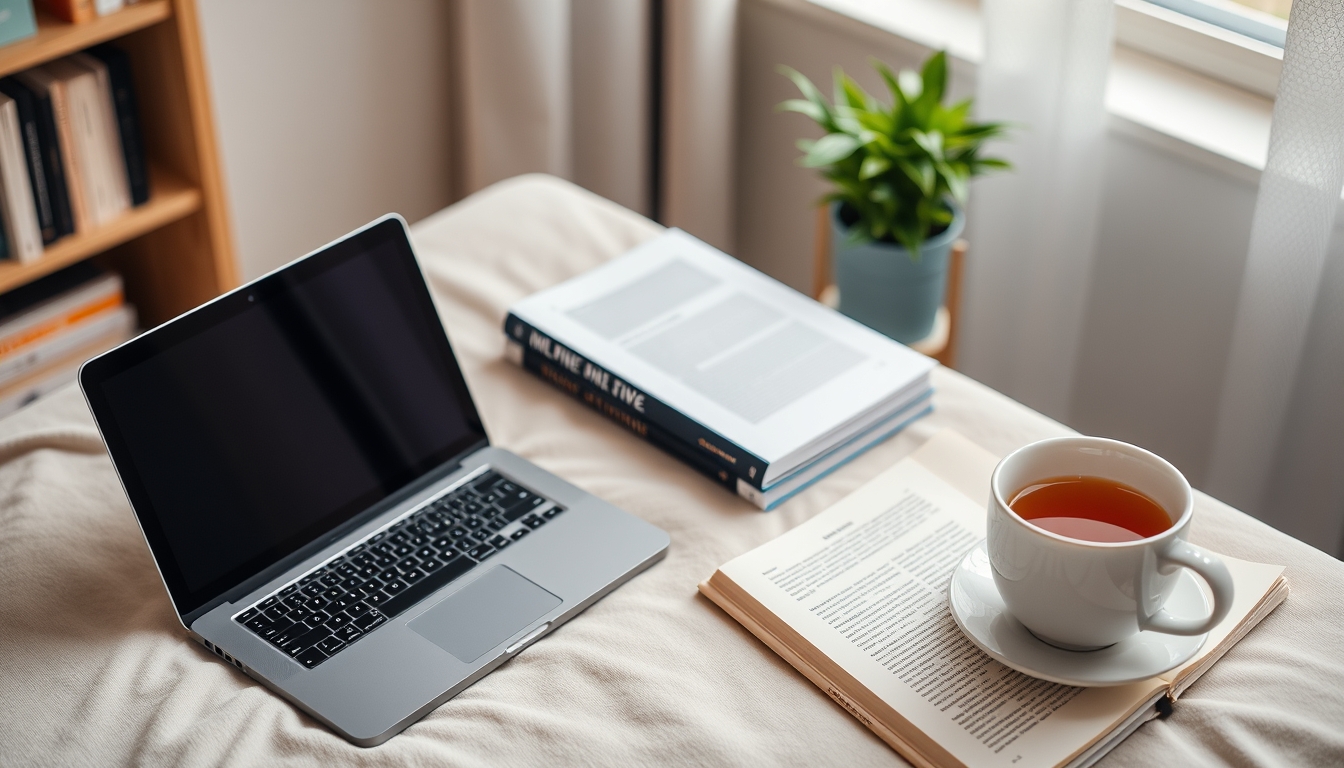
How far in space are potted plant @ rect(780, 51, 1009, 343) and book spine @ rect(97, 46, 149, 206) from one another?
83 cm

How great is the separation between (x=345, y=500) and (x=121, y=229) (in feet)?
2.73

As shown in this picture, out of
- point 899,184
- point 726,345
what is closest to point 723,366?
point 726,345

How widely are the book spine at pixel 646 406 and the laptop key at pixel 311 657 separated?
33cm

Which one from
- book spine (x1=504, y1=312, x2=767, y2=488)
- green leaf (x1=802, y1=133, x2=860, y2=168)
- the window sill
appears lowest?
book spine (x1=504, y1=312, x2=767, y2=488)

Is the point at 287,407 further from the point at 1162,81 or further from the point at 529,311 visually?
the point at 1162,81

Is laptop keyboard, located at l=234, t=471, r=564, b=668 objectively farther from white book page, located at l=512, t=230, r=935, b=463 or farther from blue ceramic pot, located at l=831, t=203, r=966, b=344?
blue ceramic pot, located at l=831, t=203, r=966, b=344

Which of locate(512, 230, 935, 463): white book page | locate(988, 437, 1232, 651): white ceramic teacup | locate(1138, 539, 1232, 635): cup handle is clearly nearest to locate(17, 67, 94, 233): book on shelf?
locate(512, 230, 935, 463): white book page

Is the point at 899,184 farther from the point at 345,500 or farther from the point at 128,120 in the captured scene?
the point at 128,120

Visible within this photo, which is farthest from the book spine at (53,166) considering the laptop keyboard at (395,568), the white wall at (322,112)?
the laptop keyboard at (395,568)

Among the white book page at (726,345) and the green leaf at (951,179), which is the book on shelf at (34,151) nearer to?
the white book page at (726,345)

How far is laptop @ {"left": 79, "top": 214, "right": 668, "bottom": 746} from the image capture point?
2.68 ft

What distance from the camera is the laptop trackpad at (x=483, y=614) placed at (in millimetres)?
833

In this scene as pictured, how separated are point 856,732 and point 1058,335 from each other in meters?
0.93

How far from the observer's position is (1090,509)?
0.79 meters
